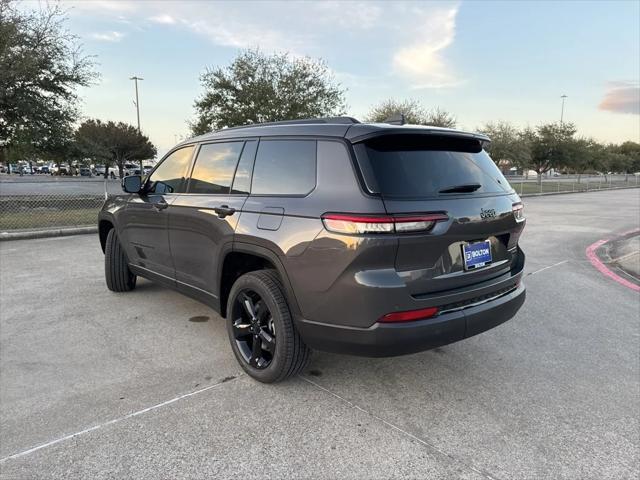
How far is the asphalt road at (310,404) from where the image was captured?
2381mm

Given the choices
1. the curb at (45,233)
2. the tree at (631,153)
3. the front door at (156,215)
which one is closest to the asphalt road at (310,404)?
the front door at (156,215)

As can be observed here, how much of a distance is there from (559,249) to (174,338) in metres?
7.82

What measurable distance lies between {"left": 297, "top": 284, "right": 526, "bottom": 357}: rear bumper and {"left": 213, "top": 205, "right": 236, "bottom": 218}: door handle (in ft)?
3.38

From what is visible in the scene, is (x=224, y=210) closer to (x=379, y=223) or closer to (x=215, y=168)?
(x=215, y=168)

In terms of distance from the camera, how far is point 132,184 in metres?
4.51

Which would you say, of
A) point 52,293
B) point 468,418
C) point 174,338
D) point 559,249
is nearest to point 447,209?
point 468,418

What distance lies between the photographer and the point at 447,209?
263 cm

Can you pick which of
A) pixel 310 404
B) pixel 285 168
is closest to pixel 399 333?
pixel 310 404

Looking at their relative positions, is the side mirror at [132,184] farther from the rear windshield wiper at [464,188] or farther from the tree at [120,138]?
the tree at [120,138]

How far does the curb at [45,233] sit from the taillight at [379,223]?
892cm

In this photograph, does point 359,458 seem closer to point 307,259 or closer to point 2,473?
point 307,259

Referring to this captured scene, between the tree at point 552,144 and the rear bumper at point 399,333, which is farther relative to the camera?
the tree at point 552,144

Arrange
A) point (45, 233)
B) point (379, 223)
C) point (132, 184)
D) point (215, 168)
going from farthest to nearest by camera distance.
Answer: point (45, 233), point (132, 184), point (215, 168), point (379, 223)

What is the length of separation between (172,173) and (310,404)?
2.64m
